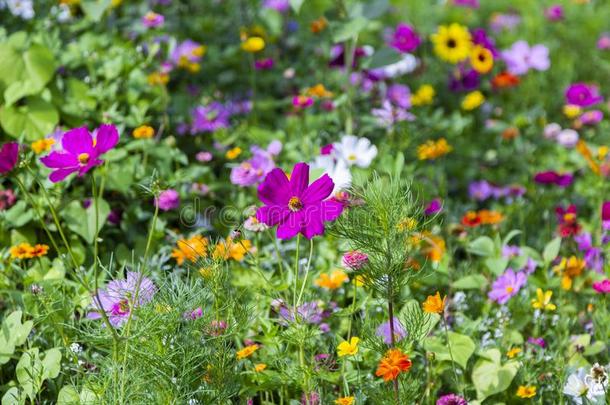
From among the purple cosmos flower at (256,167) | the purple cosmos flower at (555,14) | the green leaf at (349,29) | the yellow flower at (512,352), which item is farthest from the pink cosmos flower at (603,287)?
the purple cosmos flower at (555,14)

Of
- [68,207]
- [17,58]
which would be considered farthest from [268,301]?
[17,58]

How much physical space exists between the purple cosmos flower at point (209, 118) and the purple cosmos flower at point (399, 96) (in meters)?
0.59

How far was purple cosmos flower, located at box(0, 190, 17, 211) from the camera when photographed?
2121 millimetres

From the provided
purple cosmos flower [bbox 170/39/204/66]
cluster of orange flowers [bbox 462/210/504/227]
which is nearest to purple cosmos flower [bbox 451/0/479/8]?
purple cosmos flower [bbox 170/39/204/66]

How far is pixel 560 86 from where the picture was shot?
3.48m

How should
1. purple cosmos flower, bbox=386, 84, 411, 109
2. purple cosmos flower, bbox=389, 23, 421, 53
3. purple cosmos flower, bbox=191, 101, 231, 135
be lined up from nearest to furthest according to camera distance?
purple cosmos flower, bbox=191, 101, 231, 135
purple cosmos flower, bbox=389, 23, 421, 53
purple cosmos flower, bbox=386, 84, 411, 109

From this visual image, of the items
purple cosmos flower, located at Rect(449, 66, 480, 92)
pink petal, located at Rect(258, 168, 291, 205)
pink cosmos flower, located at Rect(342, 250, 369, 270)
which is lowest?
purple cosmos flower, located at Rect(449, 66, 480, 92)

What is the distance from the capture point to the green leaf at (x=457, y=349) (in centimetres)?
168

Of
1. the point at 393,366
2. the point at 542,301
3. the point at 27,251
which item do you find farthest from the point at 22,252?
the point at 542,301

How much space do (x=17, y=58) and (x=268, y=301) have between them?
3.58 ft

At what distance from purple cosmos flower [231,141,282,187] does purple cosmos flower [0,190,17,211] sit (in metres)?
0.56

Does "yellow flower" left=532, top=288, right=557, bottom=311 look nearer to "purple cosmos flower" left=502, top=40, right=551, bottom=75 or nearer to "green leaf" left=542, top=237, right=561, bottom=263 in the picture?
"green leaf" left=542, top=237, right=561, bottom=263

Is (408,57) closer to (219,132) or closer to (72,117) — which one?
(219,132)

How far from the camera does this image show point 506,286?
6.39 ft
